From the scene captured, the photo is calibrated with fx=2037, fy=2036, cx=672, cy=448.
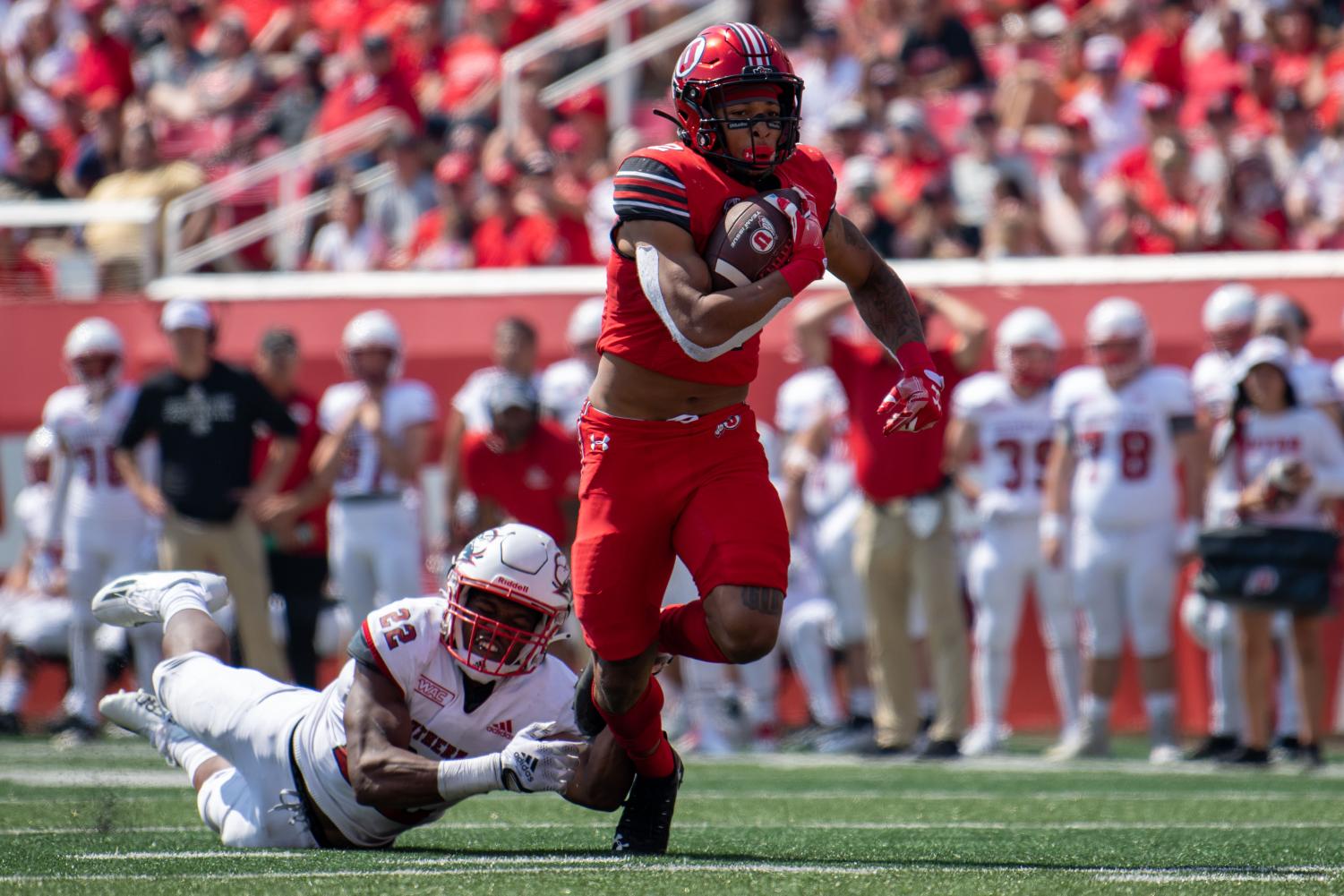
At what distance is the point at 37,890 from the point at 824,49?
9.64m

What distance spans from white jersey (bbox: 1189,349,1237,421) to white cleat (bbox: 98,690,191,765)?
16.5ft

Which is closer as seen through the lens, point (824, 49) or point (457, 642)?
point (457, 642)

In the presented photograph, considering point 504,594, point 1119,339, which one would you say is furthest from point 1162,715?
point 504,594

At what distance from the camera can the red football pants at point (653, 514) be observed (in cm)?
467

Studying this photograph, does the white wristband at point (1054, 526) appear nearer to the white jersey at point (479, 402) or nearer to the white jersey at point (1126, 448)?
the white jersey at point (1126, 448)

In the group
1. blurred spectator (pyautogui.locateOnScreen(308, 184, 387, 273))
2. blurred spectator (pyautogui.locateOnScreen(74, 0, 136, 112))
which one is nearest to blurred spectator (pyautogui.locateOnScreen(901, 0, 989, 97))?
blurred spectator (pyautogui.locateOnScreen(308, 184, 387, 273))

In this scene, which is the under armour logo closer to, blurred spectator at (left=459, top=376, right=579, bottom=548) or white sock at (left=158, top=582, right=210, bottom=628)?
white sock at (left=158, top=582, right=210, bottom=628)

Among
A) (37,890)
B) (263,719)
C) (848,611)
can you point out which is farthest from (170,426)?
(37,890)

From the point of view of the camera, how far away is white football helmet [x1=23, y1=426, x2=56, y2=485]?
416 inches

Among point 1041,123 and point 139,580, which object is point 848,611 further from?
point 139,580

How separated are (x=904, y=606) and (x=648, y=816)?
13.9 ft

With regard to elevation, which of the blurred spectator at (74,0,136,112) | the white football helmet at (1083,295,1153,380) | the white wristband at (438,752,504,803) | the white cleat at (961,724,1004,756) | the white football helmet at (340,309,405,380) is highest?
the blurred spectator at (74,0,136,112)

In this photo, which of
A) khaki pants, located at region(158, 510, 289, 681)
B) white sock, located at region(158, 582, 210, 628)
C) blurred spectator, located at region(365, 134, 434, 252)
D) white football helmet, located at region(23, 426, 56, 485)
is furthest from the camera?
blurred spectator, located at region(365, 134, 434, 252)

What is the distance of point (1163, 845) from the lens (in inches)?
202
